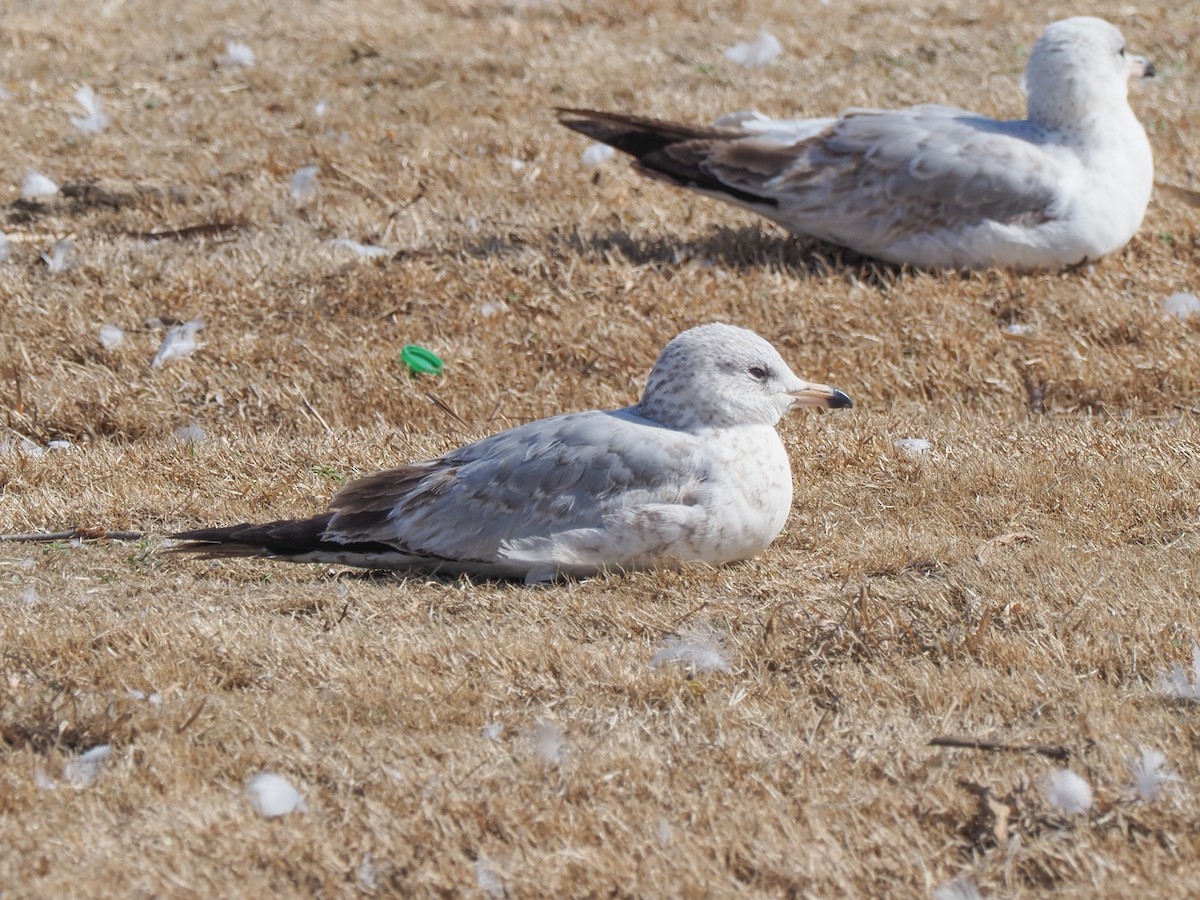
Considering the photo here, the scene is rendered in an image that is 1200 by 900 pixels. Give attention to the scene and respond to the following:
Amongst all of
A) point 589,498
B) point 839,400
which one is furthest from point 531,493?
point 839,400

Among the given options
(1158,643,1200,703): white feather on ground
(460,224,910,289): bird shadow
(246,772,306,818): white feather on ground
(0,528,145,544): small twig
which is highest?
(1158,643,1200,703): white feather on ground

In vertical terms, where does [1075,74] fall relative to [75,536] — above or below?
above

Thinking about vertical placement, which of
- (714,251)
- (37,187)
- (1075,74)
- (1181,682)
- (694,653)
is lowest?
(37,187)

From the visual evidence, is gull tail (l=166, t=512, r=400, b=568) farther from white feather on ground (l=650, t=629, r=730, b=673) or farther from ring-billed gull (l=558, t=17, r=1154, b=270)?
ring-billed gull (l=558, t=17, r=1154, b=270)

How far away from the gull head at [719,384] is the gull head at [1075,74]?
296 cm

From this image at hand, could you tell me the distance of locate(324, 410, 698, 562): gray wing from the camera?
3.91m

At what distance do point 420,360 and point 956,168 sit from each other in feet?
7.67

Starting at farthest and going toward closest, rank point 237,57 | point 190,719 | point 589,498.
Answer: point 237,57 < point 589,498 < point 190,719

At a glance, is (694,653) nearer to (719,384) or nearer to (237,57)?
(719,384)

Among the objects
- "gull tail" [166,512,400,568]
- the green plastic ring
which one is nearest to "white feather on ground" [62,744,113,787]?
"gull tail" [166,512,400,568]

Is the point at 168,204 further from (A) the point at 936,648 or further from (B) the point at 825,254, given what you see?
(A) the point at 936,648

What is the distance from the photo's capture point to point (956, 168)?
6340mm

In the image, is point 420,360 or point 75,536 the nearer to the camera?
point 75,536

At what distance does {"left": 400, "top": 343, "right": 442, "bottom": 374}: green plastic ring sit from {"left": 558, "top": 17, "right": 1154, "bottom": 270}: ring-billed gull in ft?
5.00
